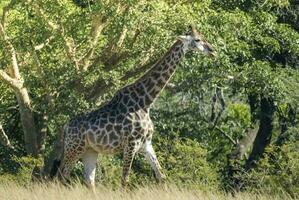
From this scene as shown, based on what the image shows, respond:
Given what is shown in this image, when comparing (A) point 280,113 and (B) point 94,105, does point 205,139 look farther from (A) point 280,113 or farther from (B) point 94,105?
(B) point 94,105

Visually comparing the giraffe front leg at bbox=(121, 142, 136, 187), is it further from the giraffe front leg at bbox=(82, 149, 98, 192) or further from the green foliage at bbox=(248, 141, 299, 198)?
the green foliage at bbox=(248, 141, 299, 198)

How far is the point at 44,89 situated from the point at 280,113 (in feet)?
26.4

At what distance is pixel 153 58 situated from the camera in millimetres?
17438

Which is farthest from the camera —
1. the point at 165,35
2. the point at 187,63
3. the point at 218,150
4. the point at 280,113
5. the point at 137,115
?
the point at 218,150

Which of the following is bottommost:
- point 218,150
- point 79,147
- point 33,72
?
point 218,150

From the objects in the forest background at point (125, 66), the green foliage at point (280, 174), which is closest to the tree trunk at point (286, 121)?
the forest background at point (125, 66)

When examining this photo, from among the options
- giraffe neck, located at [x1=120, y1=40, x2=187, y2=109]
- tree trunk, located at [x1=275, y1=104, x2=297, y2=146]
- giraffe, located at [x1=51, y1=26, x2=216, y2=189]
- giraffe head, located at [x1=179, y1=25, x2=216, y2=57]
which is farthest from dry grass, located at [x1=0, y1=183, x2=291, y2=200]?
tree trunk, located at [x1=275, y1=104, x2=297, y2=146]

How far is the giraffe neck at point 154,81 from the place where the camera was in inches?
A: 555

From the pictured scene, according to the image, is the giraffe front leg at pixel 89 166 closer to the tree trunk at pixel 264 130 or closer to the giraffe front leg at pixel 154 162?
the giraffe front leg at pixel 154 162

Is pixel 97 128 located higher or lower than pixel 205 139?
higher

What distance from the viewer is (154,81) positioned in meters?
14.2

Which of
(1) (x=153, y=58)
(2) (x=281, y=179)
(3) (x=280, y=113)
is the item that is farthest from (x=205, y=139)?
(2) (x=281, y=179)

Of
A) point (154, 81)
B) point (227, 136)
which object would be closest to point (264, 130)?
point (227, 136)

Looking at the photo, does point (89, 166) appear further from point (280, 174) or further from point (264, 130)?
point (264, 130)
